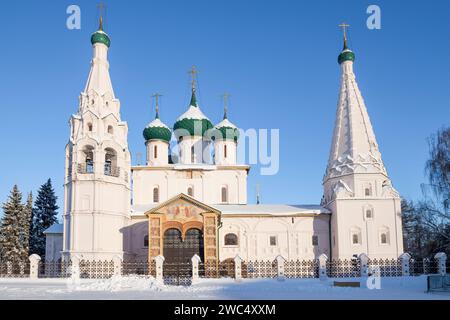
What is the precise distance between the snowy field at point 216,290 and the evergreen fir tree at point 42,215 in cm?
1848

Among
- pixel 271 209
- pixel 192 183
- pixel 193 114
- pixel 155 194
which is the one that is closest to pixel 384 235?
pixel 271 209

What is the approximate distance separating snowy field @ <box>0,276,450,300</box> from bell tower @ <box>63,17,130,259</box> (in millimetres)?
5647

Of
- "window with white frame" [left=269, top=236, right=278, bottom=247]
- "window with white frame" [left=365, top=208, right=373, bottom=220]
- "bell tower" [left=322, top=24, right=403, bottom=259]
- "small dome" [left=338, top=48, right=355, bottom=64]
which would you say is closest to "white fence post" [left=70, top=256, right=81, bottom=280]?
"window with white frame" [left=269, top=236, right=278, bottom=247]

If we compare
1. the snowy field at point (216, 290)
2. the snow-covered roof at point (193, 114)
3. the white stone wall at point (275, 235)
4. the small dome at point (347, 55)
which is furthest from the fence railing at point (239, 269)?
the snow-covered roof at point (193, 114)

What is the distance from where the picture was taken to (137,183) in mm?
33938

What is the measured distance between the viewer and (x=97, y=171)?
2722cm

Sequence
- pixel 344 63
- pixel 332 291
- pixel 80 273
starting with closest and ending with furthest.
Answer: pixel 332 291
pixel 80 273
pixel 344 63

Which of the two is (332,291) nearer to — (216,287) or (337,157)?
(216,287)

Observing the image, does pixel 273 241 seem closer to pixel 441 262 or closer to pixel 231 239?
pixel 231 239

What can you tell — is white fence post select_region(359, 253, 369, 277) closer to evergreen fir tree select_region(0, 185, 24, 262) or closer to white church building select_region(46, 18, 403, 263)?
white church building select_region(46, 18, 403, 263)

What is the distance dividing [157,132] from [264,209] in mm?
9496

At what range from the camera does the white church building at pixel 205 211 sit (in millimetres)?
27172

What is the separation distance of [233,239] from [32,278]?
1254 cm
